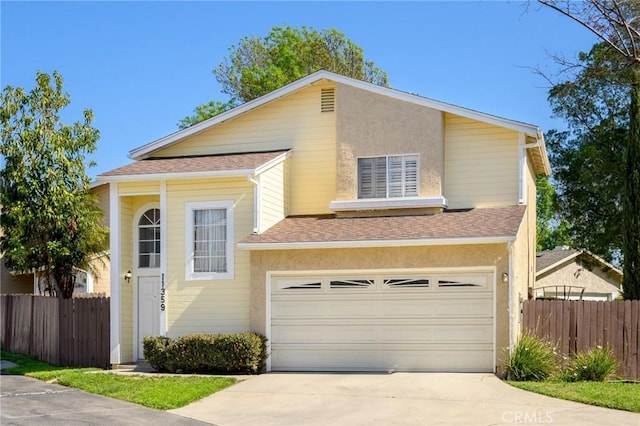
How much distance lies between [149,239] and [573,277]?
24.8m

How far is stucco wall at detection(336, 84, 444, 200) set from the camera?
1925 centimetres

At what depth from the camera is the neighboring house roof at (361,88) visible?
18625 mm

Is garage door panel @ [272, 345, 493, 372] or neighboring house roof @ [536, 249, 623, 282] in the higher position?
neighboring house roof @ [536, 249, 623, 282]

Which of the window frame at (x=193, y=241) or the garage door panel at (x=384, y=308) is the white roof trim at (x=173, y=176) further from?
the garage door panel at (x=384, y=308)

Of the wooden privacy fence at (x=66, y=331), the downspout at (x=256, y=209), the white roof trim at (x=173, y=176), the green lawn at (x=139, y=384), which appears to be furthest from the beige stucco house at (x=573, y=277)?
the green lawn at (x=139, y=384)

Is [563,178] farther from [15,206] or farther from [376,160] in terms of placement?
[15,206]

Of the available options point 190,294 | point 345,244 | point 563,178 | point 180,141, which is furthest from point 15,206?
point 563,178

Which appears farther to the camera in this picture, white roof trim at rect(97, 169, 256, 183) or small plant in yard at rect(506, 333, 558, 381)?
white roof trim at rect(97, 169, 256, 183)

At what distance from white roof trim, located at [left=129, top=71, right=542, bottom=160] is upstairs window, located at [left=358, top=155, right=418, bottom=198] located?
1.43 metres

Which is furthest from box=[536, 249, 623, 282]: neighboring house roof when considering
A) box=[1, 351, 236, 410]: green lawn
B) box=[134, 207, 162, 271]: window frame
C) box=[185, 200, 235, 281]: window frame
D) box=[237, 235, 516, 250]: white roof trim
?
box=[1, 351, 236, 410]: green lawn

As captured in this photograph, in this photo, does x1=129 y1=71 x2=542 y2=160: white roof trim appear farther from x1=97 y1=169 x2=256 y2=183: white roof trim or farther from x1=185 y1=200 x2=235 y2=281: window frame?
x1=185 y1=200 x2=235 y2=281: window frame

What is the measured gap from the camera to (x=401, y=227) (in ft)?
59.7

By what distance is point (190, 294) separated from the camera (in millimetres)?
18922

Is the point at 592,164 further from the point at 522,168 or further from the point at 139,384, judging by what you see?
the point at 139,384
